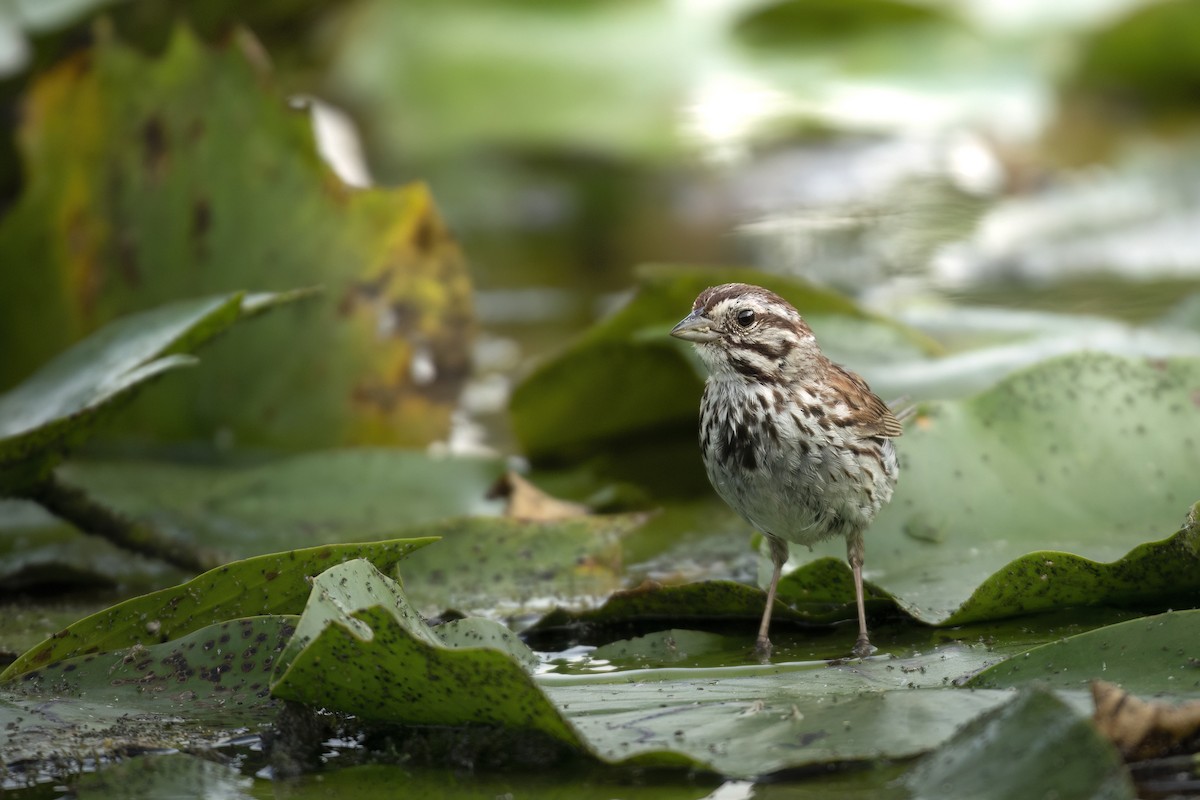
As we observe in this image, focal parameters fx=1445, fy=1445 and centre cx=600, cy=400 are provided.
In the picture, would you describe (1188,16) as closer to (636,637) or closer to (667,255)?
A: (667,255)

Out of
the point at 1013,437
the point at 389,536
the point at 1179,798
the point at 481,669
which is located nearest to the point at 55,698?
the point at 481,669

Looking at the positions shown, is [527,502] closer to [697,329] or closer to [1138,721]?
[697,329]

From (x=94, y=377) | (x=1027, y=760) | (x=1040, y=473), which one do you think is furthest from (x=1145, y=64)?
(x=1027, y=760)

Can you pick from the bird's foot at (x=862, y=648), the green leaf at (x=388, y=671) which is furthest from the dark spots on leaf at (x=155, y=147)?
the bird's foot at (x=862, y=648)

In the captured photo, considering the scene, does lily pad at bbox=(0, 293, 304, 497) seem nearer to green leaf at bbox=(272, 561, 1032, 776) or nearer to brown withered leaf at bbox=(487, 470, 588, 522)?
brown withered leaf at bbox=(487, 470, 588, 522)

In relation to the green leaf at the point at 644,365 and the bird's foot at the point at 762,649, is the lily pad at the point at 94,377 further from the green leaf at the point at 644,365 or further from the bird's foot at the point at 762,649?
the bird's foot at the point at 762,649

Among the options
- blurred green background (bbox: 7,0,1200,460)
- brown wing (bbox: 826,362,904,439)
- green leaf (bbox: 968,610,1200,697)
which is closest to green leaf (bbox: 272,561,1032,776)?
green leaf (bbox: 968,610,1200,697)
